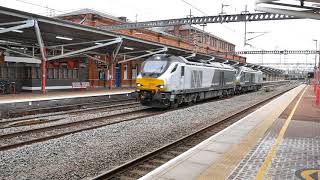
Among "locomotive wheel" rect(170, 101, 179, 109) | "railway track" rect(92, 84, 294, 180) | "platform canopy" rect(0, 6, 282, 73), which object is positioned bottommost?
"railway track" rect(92, 84, 294, 180)

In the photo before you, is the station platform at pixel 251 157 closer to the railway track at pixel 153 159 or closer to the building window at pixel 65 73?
the railway track at pixel 153 159

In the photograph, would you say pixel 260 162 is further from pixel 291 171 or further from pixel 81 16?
pixel 81 16

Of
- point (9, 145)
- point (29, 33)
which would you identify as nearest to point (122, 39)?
point (29, 33)

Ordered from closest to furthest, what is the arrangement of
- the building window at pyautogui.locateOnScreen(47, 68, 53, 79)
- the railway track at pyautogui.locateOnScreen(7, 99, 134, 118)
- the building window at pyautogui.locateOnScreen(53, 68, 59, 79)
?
the railway track at pyautogui.locateOnScreen(7, 99, 134, 118), the building window at pyautogui.locateOnScreen(47, 68, 53, 79), the building window at pyautogui.locateOnScreen(53, 68, 59, 79)

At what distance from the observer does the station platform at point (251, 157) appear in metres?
6.62

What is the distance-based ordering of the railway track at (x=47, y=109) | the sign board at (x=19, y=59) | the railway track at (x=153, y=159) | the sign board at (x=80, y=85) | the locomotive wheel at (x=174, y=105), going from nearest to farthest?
the railway track at (x=153, y=159)
the railway track at (x=47, y=109)
the locomotive wheel at (x=174, y=105)
the sign board at (x=19, y=59)
the sign board at (x=80, y=85)

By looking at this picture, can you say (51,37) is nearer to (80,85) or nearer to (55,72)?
(55,72)

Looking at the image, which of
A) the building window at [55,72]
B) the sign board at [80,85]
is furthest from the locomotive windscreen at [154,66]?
the sign board at [80,85]

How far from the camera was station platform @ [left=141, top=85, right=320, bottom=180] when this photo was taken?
6.62 meters

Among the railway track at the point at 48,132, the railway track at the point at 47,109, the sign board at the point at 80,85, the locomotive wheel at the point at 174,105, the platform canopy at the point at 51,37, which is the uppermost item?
the platform canopy at the point at 51,37

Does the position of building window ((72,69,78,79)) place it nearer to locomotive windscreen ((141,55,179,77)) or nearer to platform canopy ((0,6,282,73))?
platform canopy ((0,6,282,73))

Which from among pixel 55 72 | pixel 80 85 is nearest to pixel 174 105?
pixel 55 72

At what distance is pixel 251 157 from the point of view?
7.97m

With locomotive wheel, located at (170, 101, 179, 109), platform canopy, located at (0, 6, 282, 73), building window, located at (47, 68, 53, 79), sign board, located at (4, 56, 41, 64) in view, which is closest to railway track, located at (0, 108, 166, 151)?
locomotive wheel, located at (170, 101, 179, 109)
